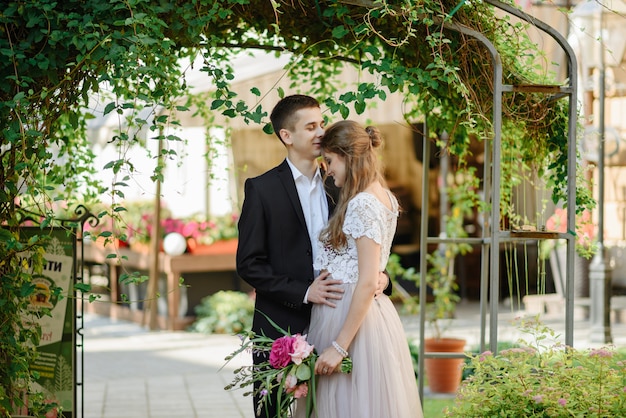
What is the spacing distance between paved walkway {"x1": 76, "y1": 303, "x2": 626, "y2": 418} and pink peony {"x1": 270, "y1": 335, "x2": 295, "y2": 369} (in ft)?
7.80

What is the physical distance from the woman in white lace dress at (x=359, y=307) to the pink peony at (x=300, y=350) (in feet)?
0.24

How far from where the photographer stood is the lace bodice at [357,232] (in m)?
3.57

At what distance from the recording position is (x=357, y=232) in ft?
11.7

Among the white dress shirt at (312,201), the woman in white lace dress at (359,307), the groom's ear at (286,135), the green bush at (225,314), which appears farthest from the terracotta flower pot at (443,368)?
the green bush at (225,314)

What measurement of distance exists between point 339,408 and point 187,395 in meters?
3.53

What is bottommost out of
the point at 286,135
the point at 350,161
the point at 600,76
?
the point at 350,161

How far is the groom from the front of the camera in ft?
12.6

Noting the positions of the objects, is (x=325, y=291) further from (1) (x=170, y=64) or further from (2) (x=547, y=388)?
(1) (x=170, y=64)

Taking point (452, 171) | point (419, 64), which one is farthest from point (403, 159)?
point (419, 64)

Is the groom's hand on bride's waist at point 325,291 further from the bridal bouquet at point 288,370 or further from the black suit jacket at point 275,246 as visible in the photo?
the bridal bouquet at point 288,370

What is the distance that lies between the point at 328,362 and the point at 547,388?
2.64 ft

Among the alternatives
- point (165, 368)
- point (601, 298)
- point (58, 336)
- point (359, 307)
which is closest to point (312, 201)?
point (359, 307)

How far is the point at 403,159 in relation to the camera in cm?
1362

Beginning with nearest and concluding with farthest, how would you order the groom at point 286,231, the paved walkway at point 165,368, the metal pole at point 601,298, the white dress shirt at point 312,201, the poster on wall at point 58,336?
the groom at point 286,231 < the white dress shirt at point 312,201 < the poster on wall at point 58,336 < the paved walkway at point 165,368 < the metal pole at point 601,298
